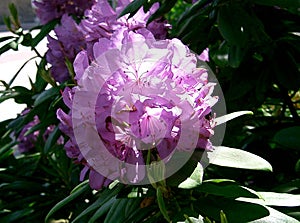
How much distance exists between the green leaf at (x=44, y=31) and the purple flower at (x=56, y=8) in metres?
0.02

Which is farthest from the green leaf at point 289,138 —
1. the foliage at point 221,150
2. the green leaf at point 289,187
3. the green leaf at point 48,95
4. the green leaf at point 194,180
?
the green leaf at point 48,95

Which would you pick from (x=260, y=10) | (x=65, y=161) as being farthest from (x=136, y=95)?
(x=65, y=161)

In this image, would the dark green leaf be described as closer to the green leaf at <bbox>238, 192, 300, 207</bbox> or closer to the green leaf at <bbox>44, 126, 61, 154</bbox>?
the green leaf at <bbox>44, 126, 61, 154</bbox>

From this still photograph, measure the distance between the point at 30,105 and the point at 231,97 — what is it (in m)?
0.55

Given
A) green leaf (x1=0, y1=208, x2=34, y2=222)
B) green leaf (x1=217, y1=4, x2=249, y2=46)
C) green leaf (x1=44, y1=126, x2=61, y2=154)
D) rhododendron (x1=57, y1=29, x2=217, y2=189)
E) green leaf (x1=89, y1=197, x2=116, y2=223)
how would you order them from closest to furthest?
rhododendron (x1=57, y1=29, x2=217, y2=189) → green leaf (x1=89, y1=197, x2=116, y2=223) → green leaf (x1=217, y1=4, x2=249, y2=46) → green leaf (x1=44, y1=126, x2=61, y2=154) → green leaf (x1=0, y1=208, x2=34, y2=222)

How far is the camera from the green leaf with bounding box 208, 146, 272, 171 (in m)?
0.62

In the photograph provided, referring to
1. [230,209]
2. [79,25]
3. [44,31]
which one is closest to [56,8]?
[44,31]

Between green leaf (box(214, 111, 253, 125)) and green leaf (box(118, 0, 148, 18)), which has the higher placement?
green leaf (box(118, 0, 148, 18))

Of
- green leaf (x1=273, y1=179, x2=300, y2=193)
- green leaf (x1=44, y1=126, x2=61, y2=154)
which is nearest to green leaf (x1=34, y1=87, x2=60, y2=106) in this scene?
green leaf (x1=44, y1=126, x2=61, y2=154)

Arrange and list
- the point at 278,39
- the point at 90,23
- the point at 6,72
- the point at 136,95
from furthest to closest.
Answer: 1. the point at 6,72
2. the point at 278,39
3. the point at 90,23
4. the point at 136,95

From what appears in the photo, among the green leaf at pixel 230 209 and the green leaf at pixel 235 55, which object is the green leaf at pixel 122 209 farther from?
the green leaf at pixel 235 55

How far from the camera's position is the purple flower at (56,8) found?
1.29 m

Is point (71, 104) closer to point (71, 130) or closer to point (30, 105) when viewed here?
point (71, 130)

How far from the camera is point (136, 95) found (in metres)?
0.59
